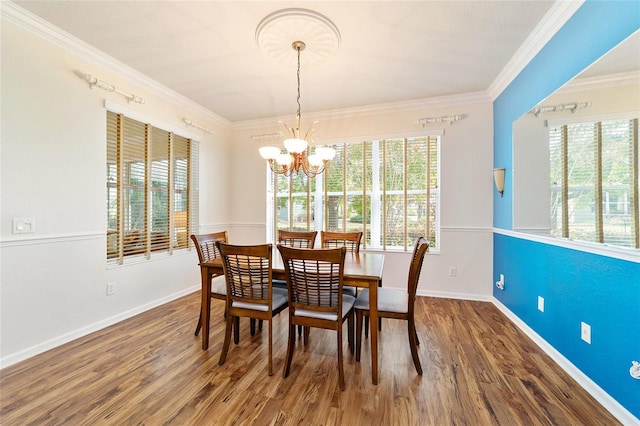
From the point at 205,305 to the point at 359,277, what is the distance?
1.34 meters

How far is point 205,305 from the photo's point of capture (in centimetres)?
229

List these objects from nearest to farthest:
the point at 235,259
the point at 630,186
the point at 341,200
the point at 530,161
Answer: the point at 630,186, the point at 235,259, the point at 530,161, the point at 341,200

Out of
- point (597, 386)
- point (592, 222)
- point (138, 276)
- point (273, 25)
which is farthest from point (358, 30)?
point (138, 276)

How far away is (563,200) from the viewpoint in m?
2.03

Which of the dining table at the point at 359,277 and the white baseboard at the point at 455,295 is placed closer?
the dining table at the point at 359,277

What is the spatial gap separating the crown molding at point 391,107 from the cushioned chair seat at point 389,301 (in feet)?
8.83

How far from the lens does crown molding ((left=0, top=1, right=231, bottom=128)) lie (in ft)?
6.91

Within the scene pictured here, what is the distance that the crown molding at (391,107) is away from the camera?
3590 millimetres

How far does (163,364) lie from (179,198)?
230 centimetres

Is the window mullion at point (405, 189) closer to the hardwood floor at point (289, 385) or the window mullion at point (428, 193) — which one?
the window mullion at point (428, 193)

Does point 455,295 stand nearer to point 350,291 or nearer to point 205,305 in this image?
point 350,291

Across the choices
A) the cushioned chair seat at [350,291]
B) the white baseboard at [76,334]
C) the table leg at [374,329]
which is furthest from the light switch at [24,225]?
the table leg at [374,329]

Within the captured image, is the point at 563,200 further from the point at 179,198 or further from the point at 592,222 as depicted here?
the point at 179,198

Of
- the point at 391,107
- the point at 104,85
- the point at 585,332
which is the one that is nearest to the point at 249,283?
the point at 585,332
